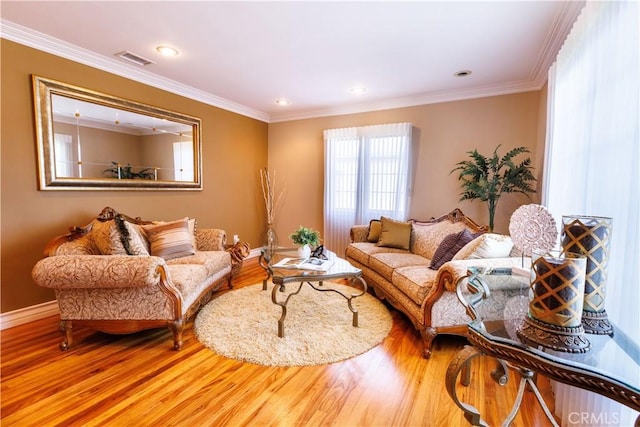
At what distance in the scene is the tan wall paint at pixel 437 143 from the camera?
11.8 feet

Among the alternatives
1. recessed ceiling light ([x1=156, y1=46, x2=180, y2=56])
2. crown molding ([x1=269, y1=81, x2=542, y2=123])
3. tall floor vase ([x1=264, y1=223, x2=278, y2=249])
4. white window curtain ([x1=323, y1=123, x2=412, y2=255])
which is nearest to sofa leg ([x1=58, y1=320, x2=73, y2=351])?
recessed ceiling light ([x1=156, y1=46, x2=180, y2=56])

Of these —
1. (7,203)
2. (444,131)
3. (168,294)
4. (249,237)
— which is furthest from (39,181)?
(444,131)

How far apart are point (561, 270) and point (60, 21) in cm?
365

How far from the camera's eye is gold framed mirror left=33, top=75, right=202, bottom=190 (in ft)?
8.97

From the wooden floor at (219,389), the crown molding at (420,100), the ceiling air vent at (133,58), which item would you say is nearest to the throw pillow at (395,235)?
the wooden floor at (219,389)

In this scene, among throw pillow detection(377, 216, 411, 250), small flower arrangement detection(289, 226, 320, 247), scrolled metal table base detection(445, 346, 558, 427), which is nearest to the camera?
scrolled metal table base detection(445, 346, 558, 427)

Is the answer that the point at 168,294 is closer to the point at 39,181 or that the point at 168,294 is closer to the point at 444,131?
the point at 39,181

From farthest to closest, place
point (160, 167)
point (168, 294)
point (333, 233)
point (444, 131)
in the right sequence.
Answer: point (333, 233)
point (444, 131)
point (160, 167)
point (168, 294)

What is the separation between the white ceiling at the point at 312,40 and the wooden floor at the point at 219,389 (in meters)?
2.56

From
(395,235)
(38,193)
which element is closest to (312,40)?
(395,235)

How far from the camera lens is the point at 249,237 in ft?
16.8

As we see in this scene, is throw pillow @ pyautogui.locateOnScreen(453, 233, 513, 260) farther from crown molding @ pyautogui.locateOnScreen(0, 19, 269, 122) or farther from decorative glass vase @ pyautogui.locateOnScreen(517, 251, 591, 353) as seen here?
crown molding @ pyautogui.locateOnScreen(0, 19, 269, 122)

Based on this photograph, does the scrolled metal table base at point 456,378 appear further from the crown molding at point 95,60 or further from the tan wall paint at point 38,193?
the crown molding at point 95,60

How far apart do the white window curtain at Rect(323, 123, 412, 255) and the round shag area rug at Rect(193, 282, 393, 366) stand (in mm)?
1524
